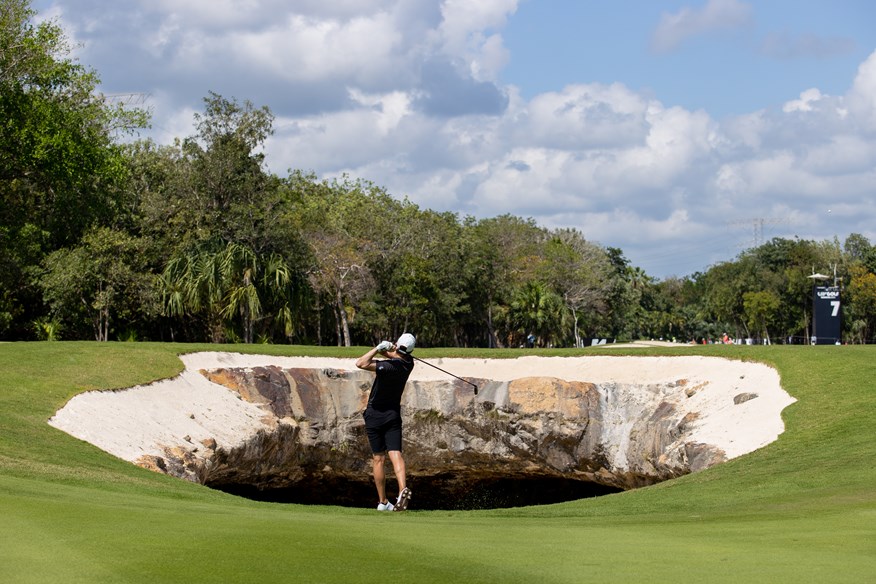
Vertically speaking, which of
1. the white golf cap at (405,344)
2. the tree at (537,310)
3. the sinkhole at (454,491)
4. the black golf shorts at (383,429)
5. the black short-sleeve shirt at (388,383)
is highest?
the tree at (537,310)

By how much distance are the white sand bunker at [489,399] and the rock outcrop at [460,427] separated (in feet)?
0.31

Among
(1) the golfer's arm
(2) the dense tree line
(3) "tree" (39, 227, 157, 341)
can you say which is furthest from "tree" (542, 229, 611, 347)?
A: (1) the golfer's arm

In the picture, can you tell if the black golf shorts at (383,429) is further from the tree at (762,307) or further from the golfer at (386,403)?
the tree at (762,307)

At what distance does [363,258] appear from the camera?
58250 mm

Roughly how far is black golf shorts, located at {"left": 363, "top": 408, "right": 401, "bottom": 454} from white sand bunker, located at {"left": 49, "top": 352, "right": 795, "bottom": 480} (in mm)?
7555

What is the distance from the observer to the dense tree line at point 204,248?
40094mm

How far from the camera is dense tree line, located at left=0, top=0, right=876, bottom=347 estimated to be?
40.1 meters

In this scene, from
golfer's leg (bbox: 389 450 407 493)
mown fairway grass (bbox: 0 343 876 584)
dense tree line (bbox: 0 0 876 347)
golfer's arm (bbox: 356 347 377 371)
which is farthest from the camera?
dense tree line (bbox: 0 0 876 347)

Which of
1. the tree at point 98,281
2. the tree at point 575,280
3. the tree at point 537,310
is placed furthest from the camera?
the tree at point 575,280

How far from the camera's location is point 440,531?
389 inches

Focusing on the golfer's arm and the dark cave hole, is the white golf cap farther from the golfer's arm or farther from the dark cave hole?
the dark cave hole

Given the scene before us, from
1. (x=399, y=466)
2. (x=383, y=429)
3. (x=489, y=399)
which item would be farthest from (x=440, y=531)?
(x=489, y=399)

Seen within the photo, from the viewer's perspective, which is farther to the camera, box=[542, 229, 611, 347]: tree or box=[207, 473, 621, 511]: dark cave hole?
box=[542, 229, 611, 347]: tree

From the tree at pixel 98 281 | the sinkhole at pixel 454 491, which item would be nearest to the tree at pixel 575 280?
the tree at pixel 98 281
